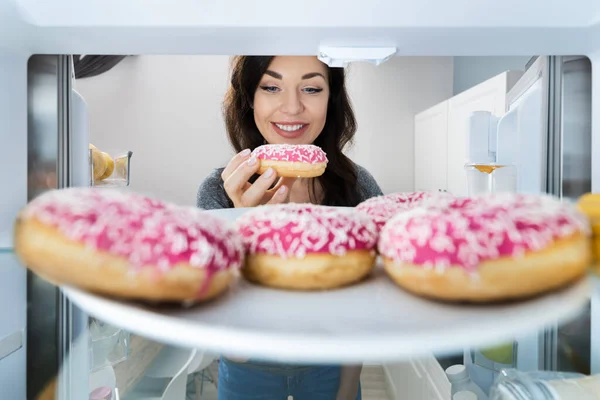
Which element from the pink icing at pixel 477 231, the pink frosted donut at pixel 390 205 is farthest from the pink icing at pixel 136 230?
the pink frosted donut at pixel 390 205

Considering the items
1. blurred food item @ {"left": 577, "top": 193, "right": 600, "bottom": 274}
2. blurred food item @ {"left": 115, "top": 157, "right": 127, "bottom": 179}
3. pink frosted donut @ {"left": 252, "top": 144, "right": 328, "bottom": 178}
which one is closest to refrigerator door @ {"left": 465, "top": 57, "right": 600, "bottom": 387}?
blurred food item @ {"left": 577, "top": 193, "right": 600, "bottom": 274}

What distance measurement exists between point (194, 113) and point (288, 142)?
0.65ft

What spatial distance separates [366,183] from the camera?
831mm

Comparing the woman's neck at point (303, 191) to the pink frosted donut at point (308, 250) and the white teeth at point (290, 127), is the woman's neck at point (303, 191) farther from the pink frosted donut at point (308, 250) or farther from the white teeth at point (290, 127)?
the pink frosted donut at point (308, 250)

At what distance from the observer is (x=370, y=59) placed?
52cm

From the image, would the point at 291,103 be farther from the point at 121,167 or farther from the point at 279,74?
the point at 121,167

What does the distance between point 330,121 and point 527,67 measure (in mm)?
354

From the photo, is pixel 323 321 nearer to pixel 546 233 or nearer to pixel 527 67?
pixel 546 233

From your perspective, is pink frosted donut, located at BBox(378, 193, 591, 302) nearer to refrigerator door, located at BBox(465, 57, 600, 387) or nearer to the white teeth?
refrigerator door, located at BBox(465, 57, 600, 387)

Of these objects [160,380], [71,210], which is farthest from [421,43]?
[160,380]

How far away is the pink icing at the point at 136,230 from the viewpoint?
0.30 m

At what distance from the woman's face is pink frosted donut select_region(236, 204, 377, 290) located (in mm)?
429

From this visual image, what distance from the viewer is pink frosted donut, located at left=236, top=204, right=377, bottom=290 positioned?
1.30 feet

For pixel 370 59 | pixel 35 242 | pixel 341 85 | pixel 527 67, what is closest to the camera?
pixel 35 242
